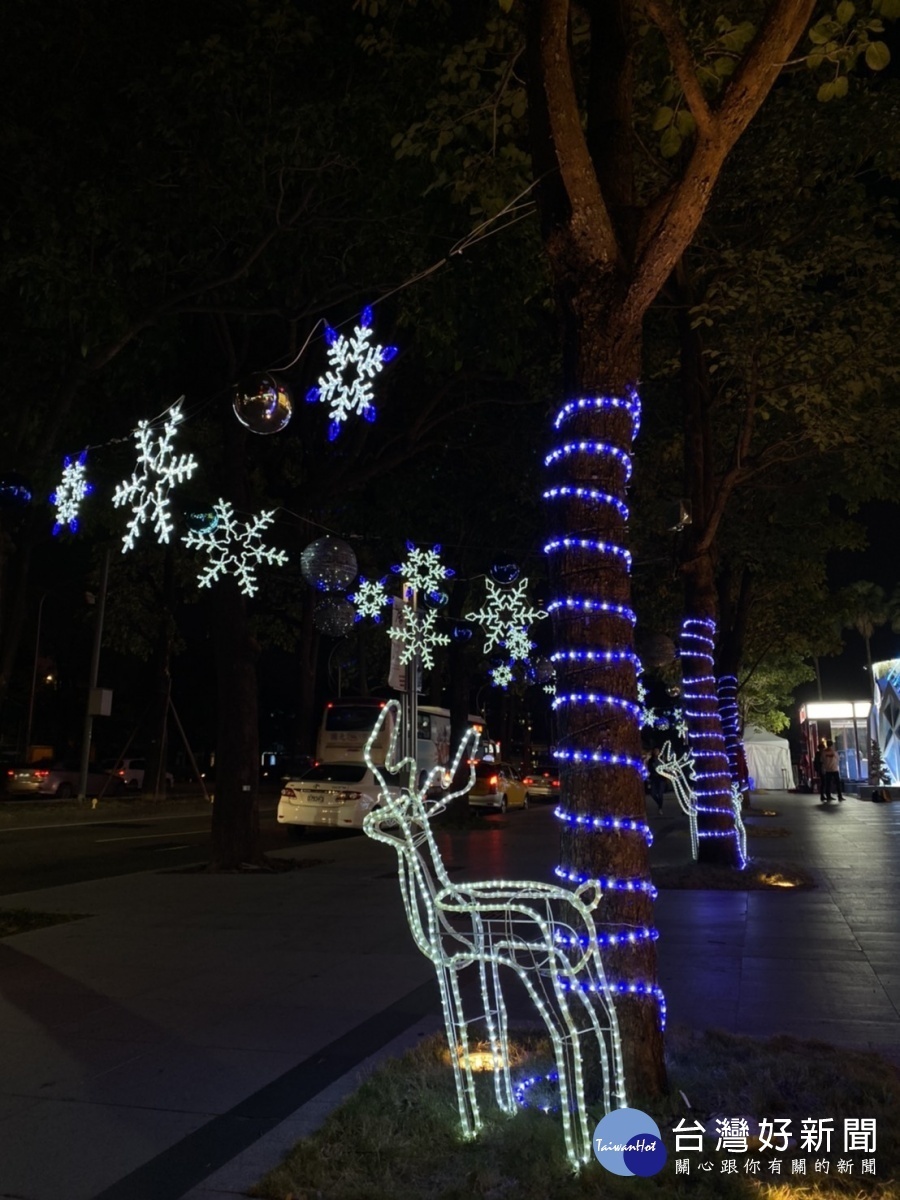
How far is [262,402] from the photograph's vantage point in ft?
29.7

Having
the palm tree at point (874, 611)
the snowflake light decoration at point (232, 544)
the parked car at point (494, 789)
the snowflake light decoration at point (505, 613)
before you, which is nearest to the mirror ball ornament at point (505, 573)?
the snowflake light decoration at point (505, 613)

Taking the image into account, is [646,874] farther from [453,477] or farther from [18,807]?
[18,807]

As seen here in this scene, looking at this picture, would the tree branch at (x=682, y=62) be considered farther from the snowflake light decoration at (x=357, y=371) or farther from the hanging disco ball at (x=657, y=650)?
the hanging disco ball at (x=657, y=650)

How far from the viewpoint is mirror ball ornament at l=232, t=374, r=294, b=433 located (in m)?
9.05

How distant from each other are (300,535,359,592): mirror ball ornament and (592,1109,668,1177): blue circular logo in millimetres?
8660

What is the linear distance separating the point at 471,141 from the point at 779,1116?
759 centimetres

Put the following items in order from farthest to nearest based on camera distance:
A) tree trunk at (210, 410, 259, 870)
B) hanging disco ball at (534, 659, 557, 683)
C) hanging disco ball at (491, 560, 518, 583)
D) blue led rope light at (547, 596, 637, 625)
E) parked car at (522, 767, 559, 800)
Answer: parked car at (522, 767, 559, 800) → hanging disco ball at (534, 659, 557, 683) → hanging disco ball at (491, 560, 518, 583) → tree trunk at (210, 410, 259, 870) → blue led rope light at (547, 596, 637, 625)

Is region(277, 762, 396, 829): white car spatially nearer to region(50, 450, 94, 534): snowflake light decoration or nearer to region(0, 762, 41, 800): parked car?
region(50, 450, 94, 534): snowflake light decoration

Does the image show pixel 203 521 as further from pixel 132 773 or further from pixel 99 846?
pixel 132 773

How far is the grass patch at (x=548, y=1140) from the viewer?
3.41 m

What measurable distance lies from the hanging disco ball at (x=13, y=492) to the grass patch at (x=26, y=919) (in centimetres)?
393

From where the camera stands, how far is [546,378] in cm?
1441

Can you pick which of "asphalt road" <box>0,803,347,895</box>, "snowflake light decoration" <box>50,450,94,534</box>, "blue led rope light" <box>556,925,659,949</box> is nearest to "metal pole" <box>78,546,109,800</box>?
"asphalt road" <box>0,803,347,895</box>

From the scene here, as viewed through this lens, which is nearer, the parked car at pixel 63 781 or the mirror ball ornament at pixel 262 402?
the mirror ball ornament at pixel 262 402
